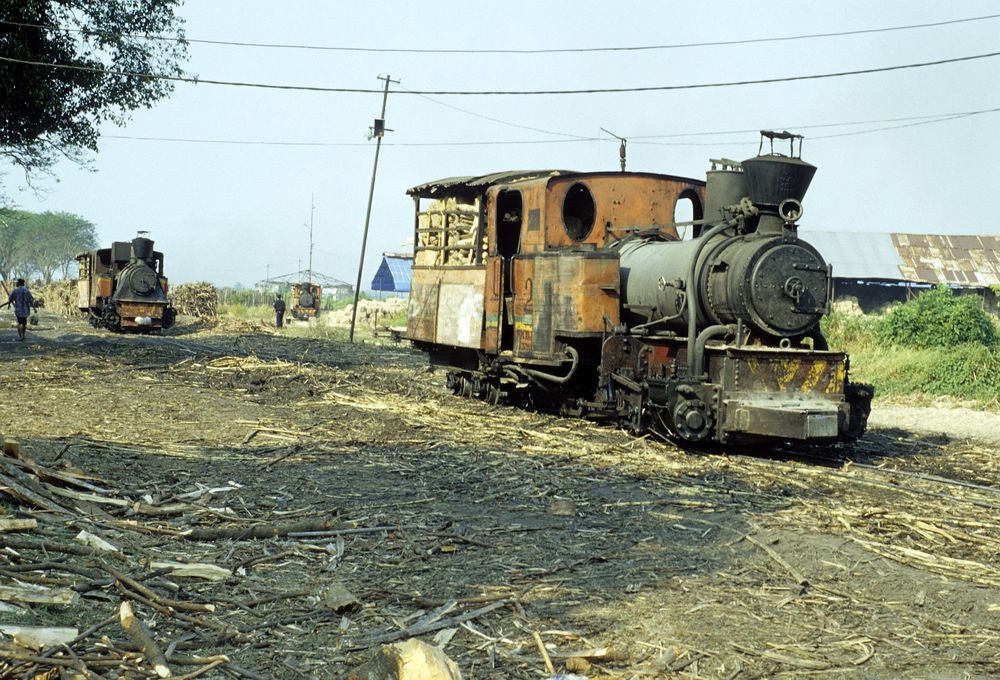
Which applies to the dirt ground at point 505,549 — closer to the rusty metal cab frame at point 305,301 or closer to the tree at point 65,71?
the tree at point 65,71

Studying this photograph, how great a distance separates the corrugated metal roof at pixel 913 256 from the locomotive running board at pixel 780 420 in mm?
29681

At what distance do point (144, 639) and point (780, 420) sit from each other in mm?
7322

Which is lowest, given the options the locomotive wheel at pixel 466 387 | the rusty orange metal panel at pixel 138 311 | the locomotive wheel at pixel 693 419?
the locomotive wheel at pixel 466 387

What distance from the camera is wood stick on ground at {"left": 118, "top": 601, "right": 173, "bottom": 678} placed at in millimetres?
4426

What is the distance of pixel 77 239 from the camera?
372ft

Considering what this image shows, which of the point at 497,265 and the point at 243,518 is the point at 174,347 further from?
the point at 243,518

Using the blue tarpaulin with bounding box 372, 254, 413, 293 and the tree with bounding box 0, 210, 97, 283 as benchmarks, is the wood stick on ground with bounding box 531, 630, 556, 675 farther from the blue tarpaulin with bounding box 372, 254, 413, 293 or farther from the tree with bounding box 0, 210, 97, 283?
the tree with bounding box 0, 210, 97, 283

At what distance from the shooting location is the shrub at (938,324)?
21.2m

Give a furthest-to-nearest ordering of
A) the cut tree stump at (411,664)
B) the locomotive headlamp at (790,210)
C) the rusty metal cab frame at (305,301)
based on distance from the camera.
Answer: the rusty metal cab frame at (305,301)
the locomotive headlamp at (790,210)
the cut tree stump at (411,664)

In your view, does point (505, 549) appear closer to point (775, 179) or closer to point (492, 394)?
point (775, 179)

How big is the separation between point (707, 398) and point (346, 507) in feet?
15.0

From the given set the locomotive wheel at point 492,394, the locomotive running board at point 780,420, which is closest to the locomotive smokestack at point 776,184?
the locomotive running board at point 780,420

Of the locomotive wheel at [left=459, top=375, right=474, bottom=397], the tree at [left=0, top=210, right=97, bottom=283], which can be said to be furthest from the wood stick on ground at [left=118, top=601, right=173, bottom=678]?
the tree at [left=0, top=210, right=97, bottom=283]

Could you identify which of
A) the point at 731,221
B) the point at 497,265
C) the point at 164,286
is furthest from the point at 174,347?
the point at 731,221
